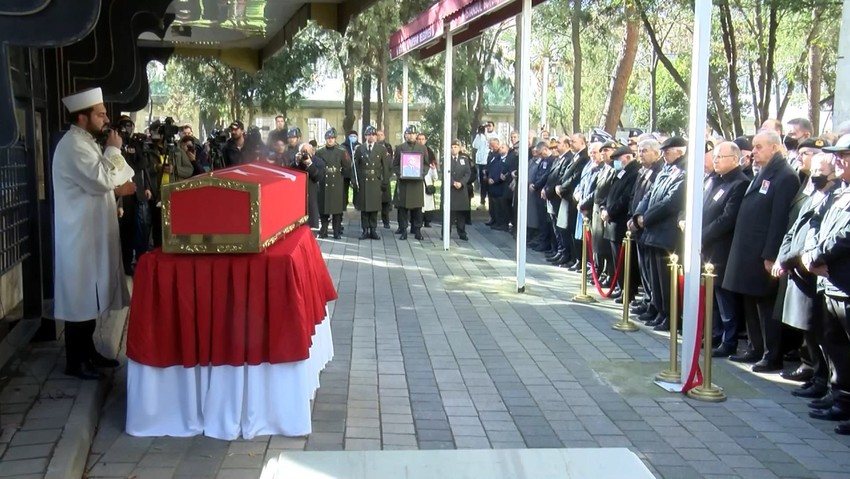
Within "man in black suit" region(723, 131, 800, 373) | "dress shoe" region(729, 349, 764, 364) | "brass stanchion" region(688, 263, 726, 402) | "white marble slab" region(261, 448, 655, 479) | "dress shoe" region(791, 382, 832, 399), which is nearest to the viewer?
"white marble slab" region(261, 448, 655, 479)

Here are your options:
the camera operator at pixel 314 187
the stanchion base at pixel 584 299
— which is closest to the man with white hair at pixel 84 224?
the stanchion base at pixel 584 299

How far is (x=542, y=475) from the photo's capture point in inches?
87.6

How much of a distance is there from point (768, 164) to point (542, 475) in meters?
5.11

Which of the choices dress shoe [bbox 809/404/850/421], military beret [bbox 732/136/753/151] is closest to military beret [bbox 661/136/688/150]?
military beret [bbox 732/136/753/151]

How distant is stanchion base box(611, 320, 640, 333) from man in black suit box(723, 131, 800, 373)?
141 centimetres

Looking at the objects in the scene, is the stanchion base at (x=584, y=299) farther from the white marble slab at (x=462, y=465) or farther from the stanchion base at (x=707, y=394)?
the white marble slab at (x=462, y=465)

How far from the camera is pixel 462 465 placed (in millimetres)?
2293

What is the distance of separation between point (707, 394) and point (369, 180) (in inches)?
382

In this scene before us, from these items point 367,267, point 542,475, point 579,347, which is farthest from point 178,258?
point 367,267

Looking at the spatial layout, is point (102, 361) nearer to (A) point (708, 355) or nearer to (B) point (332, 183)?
(A) point (708, 355)

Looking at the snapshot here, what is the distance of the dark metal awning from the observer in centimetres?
984

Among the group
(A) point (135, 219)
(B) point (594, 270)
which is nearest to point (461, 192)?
(B) point (594, 270)

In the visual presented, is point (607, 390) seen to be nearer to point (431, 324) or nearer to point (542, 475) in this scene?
point (431, 324)

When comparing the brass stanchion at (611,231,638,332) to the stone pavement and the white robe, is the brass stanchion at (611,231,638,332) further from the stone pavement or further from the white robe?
the white robe
